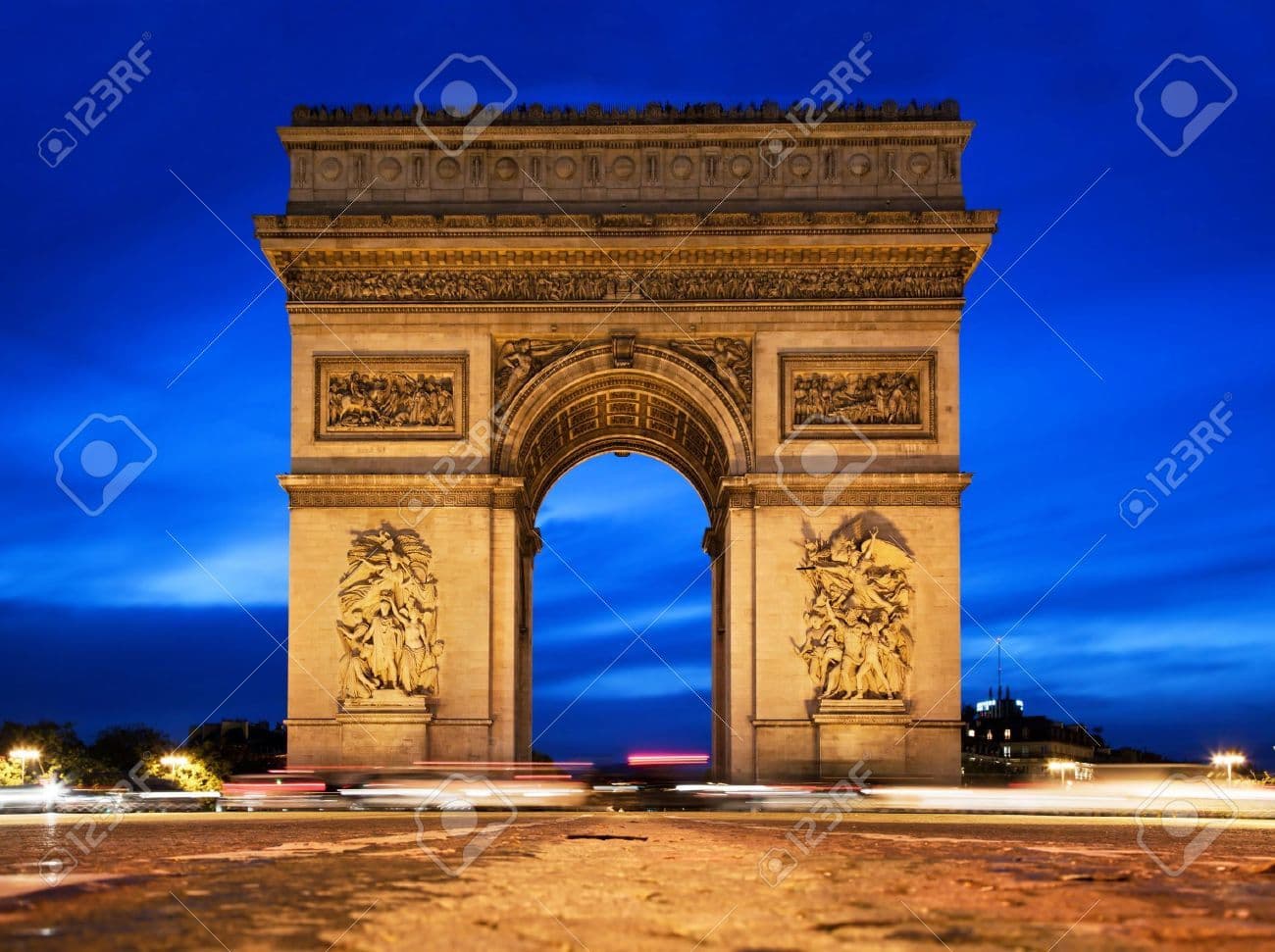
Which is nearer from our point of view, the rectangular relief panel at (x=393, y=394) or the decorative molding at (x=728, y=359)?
the rectangular relief panel at (x=393, y=394)

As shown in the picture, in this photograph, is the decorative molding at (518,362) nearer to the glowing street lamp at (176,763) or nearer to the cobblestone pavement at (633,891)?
the cobblestone pavement at (633,891)

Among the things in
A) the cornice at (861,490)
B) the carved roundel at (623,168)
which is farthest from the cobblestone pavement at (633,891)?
the carved roundel at (623,168)

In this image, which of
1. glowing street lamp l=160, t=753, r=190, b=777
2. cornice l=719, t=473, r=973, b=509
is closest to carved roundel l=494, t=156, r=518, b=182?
cornice l=719, t=473, r=973, b=509

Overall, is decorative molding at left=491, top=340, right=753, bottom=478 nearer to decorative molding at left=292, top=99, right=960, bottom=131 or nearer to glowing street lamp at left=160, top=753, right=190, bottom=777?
decorative molding at left=292, top=99, right=960, bottom=131

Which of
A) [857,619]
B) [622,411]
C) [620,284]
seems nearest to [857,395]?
[857,619]

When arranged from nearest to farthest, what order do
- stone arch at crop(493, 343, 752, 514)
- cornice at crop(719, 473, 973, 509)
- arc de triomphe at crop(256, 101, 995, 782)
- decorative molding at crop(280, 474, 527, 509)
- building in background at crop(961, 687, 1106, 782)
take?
arc de triomphe at crop(256, 101, 995, 782) → cornice at crop(719, 473, 973, 509) → decorative molding at crop(280, 474, 527, 509) → stone arch at crop(493, 343, 752, 514) → building in background at crop(961, 687, 1106, 782)

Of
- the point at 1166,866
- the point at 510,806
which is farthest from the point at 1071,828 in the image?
the point at 510,806

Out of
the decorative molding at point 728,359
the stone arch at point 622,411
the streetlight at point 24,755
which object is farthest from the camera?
the streetlight at point 24,755
